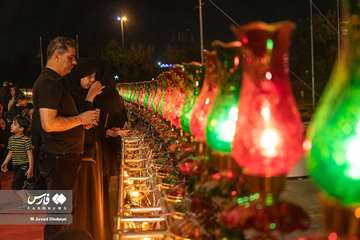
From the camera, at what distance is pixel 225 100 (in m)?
1.95

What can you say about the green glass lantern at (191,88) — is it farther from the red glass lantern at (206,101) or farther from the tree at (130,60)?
the tree at (130,60)

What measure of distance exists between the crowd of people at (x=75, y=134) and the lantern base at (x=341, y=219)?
2313mm

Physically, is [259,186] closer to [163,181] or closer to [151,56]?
[163,181]

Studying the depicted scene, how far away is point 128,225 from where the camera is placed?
3.23 m

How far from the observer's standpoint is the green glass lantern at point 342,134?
130 cm

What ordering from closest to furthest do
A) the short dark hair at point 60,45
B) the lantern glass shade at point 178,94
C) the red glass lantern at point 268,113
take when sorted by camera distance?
the red glass lantern at point 268,113 → the lantern glass shade at point 178,94 → the short dark hair at point 60,45

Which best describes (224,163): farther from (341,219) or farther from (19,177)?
(19,177)

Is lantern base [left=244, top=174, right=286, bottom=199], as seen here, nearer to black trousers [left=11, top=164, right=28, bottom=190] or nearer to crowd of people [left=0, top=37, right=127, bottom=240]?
crowd of people [left=0, top=37, right=127, bottom=240]

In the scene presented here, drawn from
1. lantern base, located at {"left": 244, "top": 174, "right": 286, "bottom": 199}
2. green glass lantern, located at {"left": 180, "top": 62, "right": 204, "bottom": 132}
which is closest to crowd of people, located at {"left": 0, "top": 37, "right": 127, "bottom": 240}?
green glass lantern, located at {"left": 180, "top": 62, "right": 204, "bottom": 132}

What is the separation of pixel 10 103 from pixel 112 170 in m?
4.34

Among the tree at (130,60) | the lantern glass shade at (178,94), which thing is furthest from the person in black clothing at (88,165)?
the tree at (130,60)

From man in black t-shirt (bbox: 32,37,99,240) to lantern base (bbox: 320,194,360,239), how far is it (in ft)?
9.79

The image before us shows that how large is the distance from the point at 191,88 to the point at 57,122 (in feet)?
4.82

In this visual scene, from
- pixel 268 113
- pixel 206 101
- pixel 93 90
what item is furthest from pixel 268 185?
pixel 93 90
